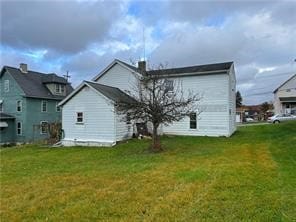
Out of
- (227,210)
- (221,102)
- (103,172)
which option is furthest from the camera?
(221,102)

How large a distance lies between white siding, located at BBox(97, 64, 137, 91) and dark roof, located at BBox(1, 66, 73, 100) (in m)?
13.1

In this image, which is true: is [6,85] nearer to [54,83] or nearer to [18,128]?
[18,128]

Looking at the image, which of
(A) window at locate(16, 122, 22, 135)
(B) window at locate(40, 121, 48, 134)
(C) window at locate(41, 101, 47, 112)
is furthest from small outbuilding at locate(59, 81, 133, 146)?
(C) window at locate(41, 101, 47, 112)

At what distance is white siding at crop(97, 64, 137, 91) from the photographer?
2628 centimetres

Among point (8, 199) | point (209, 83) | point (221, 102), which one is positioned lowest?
point (8, 199)

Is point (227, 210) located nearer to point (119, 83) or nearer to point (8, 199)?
point (8, 199)

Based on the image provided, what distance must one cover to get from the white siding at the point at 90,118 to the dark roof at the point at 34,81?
595 inches

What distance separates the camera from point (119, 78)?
2694cm

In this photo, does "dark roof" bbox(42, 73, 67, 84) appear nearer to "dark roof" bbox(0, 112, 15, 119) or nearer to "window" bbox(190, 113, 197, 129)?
"dark roof" bbox(0, 112, 15, 119)

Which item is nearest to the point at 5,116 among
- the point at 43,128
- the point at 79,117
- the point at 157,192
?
the point at 43,128

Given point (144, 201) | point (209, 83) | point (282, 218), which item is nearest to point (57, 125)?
point (209, 83)

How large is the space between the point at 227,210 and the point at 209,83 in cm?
1970

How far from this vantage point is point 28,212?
6.31 meters

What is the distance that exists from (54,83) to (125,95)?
19.2 metres
